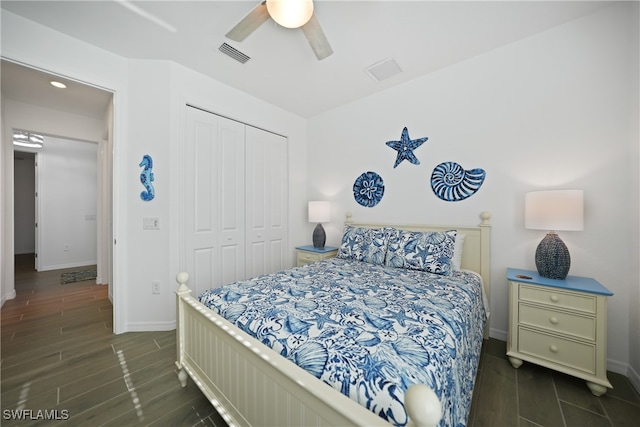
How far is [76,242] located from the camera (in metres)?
5.24

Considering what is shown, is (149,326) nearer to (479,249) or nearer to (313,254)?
(313,254)

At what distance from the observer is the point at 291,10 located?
155cm

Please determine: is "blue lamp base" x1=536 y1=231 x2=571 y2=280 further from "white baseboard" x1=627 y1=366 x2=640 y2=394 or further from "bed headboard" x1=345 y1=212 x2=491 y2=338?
"white baseboard" x1=627 y1=366 x2=640 y2=394

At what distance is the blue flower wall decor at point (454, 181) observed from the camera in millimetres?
2463

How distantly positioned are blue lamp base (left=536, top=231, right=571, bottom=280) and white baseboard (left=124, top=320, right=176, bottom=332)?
11.1 feet

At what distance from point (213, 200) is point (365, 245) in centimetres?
181

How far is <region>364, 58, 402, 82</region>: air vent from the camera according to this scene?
8.32 ft

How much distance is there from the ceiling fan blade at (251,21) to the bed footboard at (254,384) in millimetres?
1767

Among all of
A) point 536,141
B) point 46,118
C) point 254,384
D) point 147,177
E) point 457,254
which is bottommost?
point 254,384

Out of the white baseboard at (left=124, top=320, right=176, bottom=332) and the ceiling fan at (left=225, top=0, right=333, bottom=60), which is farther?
the white baseboard at (left=124, top=320, right=176, bottom=332)

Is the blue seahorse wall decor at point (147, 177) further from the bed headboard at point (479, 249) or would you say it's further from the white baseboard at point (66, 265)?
the white baseboard at point (66, 265)

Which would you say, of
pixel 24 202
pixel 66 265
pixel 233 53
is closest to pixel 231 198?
pixel 233 53

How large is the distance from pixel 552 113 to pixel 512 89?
40 cm

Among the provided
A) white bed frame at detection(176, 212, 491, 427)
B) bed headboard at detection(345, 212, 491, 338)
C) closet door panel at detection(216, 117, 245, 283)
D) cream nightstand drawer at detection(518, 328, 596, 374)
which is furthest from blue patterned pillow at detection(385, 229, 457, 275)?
closet door panel at detection(216, 117, 245, 283)
